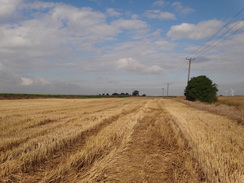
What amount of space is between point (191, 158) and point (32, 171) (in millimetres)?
3213

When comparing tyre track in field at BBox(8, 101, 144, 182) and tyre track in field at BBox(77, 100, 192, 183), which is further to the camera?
tyre track in field at BBox(8, 101, 144, 182)

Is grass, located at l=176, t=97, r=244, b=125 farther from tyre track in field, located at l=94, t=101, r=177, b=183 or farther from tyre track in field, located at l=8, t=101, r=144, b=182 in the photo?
tyre track in field, located at l=8, t=101, r=144, b=182

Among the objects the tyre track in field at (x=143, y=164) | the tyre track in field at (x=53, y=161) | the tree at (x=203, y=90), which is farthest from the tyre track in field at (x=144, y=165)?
the tree at (x=203, y=90)

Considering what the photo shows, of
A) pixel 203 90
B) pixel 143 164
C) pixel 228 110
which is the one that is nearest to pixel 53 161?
pixel 143 164

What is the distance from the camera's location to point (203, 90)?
3900cm

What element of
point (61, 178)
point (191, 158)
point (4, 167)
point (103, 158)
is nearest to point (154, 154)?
point (191, 158)

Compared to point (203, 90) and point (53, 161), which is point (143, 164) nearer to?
point (53, 161)

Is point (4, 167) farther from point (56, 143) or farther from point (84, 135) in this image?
point (84, 135)

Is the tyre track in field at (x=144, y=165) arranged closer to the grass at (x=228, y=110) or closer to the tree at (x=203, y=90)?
the grass at (x=228, y=110)

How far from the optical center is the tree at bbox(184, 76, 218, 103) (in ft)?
124

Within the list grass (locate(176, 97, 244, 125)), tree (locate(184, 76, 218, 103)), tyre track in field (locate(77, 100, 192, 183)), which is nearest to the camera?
tyre track in field (locate(77, 100, 192, 183))

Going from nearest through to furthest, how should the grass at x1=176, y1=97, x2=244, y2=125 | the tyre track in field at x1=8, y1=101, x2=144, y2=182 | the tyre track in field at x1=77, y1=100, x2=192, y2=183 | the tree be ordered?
the tyre track in field at x1=77, y1=100, x2=192, y2=183, the tyre track in field at x1=8, y1=101, x2=144, y2=182, the grass at x1=176, y1=97, x2=244, y2=125, the tree

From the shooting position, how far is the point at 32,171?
357cm

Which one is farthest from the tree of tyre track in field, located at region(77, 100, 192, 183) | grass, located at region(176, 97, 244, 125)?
tyre track in field, located at region(77, 100, 192, 183)
